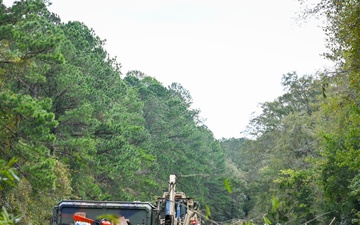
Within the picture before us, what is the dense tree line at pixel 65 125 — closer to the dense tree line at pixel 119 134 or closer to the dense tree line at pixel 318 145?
the dense tree line at pixel 119 134

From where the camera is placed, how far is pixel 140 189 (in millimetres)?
48969

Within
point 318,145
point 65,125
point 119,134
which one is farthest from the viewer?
point 318,145

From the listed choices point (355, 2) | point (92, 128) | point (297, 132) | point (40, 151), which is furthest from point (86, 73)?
point (355, 2)

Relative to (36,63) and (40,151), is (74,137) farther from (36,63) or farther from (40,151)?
(40,151)

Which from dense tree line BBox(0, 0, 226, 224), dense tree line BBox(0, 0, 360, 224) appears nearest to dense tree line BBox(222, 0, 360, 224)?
dense tree line BBox(0, 0, 360, 224)

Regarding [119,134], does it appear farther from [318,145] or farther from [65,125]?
[318,145]

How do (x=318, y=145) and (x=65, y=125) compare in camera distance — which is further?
(x=318, y=145)

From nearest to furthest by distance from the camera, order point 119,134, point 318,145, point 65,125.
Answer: point 65,125 < point 119,134 < point 318,145

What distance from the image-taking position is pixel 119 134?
36.4 m

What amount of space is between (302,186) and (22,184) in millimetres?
15091

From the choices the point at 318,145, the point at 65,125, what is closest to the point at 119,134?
the point at 65,125

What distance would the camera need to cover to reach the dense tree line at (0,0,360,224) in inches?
810

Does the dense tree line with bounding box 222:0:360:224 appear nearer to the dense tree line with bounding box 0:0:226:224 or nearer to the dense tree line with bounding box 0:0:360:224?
the dense tree line with bounding box 0:0:360:224

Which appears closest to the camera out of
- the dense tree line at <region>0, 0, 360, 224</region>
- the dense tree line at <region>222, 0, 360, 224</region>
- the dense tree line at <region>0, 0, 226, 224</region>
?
the dense tree line at <region>222, 0, 360, 224</region>
